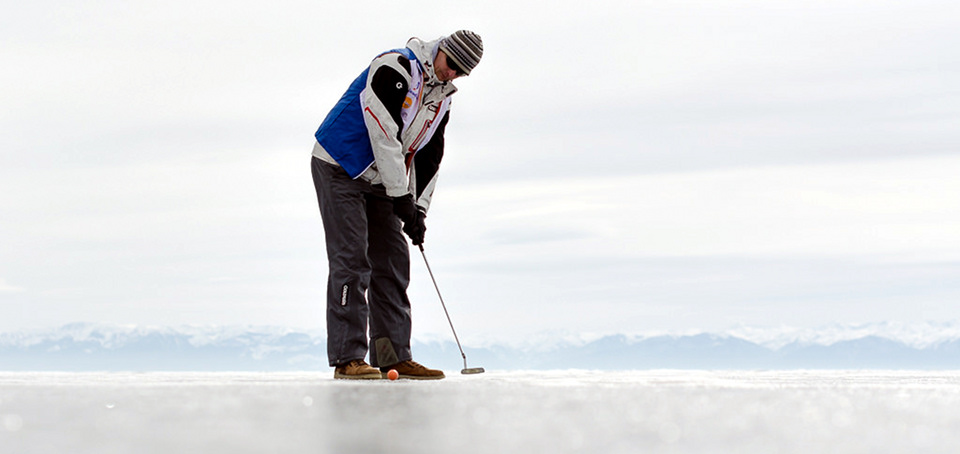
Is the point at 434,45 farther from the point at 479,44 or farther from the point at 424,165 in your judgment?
the point at 424,165

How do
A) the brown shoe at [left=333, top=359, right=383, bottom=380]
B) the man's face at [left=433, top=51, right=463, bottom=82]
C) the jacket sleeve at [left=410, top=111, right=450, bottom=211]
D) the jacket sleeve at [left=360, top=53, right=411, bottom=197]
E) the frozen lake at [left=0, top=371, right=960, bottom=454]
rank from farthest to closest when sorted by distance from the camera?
the jacket sleeve at [left=410, top=111, right=450, bottom=211] < the man's face at [left=433, top=51, right=463, bottom=82] < the jacket sleeve at [left=360, top=53, right=411, bottom=197] < the brown shoe at [left=333, top=359, right=383, bottom=380] < the frozen lake at [left=0, top=371, right=960, bottom=454]

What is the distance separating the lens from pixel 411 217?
4.79 m

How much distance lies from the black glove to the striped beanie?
691mm

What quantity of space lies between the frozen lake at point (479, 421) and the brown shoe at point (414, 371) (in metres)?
1.65

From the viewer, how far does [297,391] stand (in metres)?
3.08

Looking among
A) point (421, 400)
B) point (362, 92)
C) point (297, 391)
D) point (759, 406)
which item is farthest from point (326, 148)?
point (759, 406)

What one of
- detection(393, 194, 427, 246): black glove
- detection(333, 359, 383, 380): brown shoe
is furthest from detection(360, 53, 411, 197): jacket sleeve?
detection(333, 359, 383, 380): brown shoe

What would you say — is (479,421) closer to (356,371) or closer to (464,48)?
(356,371)

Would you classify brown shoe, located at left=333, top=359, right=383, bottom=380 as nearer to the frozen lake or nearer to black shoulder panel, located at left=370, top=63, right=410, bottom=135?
black shoulder panel, located at left=370, top=63, right=410, bottom=135

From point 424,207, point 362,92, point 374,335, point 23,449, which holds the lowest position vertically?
point 23,449

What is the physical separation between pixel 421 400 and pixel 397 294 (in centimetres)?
233

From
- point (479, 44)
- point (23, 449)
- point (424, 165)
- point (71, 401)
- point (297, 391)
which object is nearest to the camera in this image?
point (23, 449)

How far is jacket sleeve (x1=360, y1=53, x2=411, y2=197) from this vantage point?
4531mm

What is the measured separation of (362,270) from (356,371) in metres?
0.49
